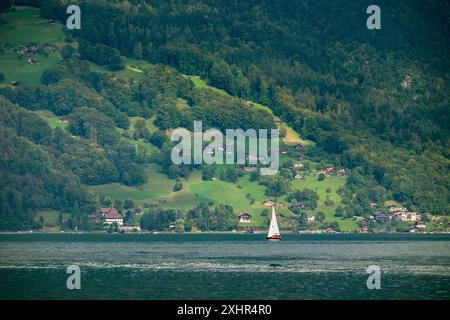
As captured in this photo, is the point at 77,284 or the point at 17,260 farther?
the point at 17,260

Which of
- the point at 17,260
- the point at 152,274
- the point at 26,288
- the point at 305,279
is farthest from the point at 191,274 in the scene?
the point at 17,260

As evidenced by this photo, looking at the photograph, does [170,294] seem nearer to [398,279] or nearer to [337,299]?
[337,299]

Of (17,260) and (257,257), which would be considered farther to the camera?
(257,257)
